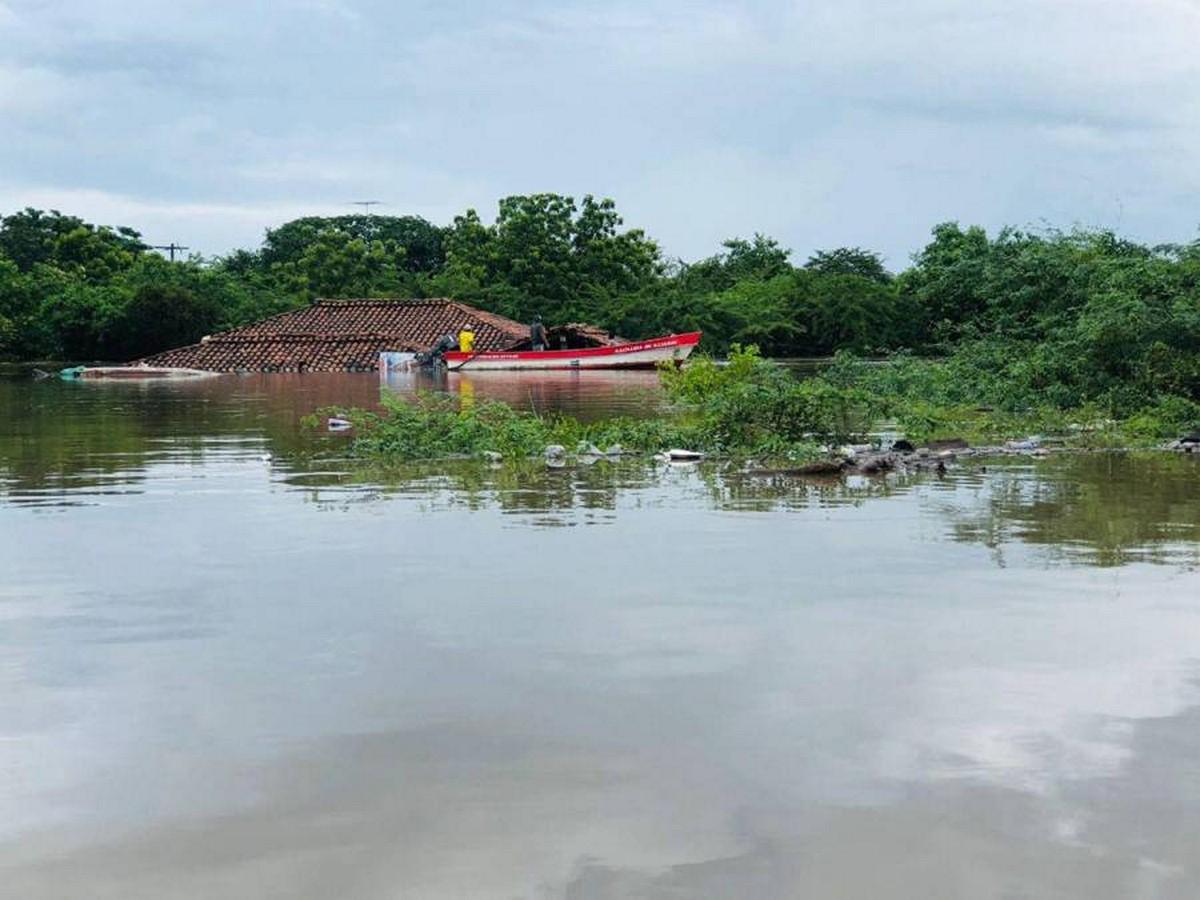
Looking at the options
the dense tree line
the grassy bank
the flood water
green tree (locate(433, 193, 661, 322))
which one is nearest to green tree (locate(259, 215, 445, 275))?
the dense tree line

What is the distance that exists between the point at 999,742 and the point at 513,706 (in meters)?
1.63

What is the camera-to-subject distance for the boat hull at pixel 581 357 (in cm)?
4562

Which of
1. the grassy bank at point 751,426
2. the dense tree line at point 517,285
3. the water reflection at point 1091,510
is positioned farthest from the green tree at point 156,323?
the water reflection at point 1091,510

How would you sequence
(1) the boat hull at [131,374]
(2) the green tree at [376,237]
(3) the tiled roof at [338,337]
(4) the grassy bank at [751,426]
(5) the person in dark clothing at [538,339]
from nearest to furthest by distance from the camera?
(4) the grassy bank at [751,426] → (1) the boat hull at [131,374] → (5) the person in dark clothing at [538,339] → (3) the tiled roof at [338,337] → (2) the green tree at [376,237]

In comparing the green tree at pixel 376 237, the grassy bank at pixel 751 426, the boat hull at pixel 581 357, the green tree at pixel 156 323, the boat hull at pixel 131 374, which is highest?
the green tree at pixel 376 237

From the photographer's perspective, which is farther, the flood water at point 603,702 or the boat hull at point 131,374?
the boat hull at point 131,374

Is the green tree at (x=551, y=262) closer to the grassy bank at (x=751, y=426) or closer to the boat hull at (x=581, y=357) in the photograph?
the boat hull at (x=581, y=357)

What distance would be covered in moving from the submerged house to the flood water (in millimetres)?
40760

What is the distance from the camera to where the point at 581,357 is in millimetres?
46812

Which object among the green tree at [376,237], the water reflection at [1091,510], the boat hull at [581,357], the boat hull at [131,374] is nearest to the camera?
the water reflection at [1091,510]

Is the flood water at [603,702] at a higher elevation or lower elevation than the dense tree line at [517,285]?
lower

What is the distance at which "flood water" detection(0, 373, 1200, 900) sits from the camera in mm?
3658

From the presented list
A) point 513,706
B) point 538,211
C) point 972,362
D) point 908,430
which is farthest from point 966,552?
point 538,211

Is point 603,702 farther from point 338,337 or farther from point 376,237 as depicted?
point 376,237
